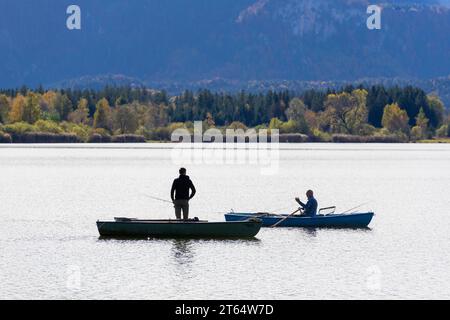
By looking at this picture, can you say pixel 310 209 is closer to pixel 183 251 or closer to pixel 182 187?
pixel 182 187

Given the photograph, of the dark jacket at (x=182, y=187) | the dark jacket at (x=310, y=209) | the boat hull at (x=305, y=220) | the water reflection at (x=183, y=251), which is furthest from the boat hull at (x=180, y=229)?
the dark jacket at (x=310, y=209)

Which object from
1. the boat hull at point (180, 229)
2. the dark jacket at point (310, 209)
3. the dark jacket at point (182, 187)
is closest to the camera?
the boat hull at point (180, 229)

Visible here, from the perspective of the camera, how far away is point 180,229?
50156 millimetres

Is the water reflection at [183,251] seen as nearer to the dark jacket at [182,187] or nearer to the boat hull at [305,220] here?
the dark jacket at [182,187]

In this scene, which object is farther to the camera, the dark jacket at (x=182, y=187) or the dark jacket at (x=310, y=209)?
the dark jacket at (x=310, y=209)

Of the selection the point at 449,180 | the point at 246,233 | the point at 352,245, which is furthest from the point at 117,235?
the point at 449,180

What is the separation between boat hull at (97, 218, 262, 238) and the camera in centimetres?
5003

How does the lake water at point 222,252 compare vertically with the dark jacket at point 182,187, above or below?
below

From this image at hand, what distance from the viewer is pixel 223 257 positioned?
45000 mm

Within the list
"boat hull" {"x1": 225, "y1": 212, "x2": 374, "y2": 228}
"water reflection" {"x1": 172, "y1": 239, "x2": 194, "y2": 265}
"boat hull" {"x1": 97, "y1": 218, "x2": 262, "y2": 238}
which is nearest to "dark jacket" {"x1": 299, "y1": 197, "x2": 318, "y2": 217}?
"boat hull" {"x1": 225, "y1": 212, "x2": 374, "y2": 228}

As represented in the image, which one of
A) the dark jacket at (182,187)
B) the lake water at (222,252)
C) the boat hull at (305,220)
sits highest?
the dark jacket at (182,187)

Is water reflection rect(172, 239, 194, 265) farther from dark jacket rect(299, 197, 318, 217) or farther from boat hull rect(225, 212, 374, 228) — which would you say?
dark jacket rect(299, 197, 318, 217)

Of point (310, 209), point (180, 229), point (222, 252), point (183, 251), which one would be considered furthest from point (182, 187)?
point (310, 209)

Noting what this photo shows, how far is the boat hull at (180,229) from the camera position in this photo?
50.0 meters
